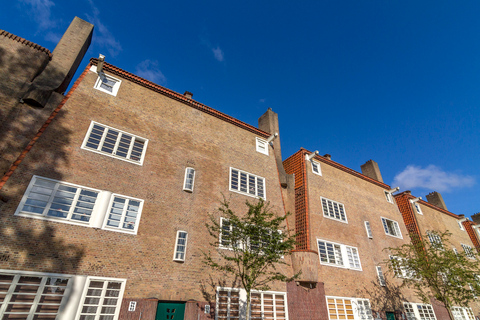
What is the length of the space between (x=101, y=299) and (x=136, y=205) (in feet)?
13.9

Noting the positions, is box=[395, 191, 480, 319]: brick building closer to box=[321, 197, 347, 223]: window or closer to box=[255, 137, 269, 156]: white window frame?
box=[321, 197, 347, 223]: window

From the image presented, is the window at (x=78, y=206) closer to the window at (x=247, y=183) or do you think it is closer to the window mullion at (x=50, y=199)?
the window mullion at (x=50, y=199)

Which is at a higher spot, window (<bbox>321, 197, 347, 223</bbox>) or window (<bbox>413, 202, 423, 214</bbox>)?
window (<bbox>413, 202, 423, 214</bbox>)

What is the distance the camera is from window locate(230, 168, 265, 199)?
56.1 feet

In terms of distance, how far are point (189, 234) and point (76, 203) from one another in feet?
18.0

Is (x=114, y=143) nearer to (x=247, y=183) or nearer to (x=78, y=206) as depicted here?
(x=78, y=206)

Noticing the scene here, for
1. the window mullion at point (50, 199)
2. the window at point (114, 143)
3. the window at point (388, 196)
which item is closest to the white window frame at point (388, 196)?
the window at point (388, 196)

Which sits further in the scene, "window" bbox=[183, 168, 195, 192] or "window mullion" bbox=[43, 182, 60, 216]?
"window" bbox=[183, 168, 195, 192]

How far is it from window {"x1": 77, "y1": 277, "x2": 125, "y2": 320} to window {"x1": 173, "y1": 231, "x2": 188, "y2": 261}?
8.44ft

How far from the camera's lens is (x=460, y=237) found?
34219mm

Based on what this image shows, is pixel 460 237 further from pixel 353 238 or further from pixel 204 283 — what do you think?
pixel 204 283

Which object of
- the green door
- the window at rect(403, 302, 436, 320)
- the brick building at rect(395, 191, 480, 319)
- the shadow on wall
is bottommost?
the green door

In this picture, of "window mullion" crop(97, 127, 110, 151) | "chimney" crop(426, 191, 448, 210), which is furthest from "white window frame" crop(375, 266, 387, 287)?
"chimney" crop(426, 191, 448, 210)

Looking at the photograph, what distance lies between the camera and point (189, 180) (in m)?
14.8
